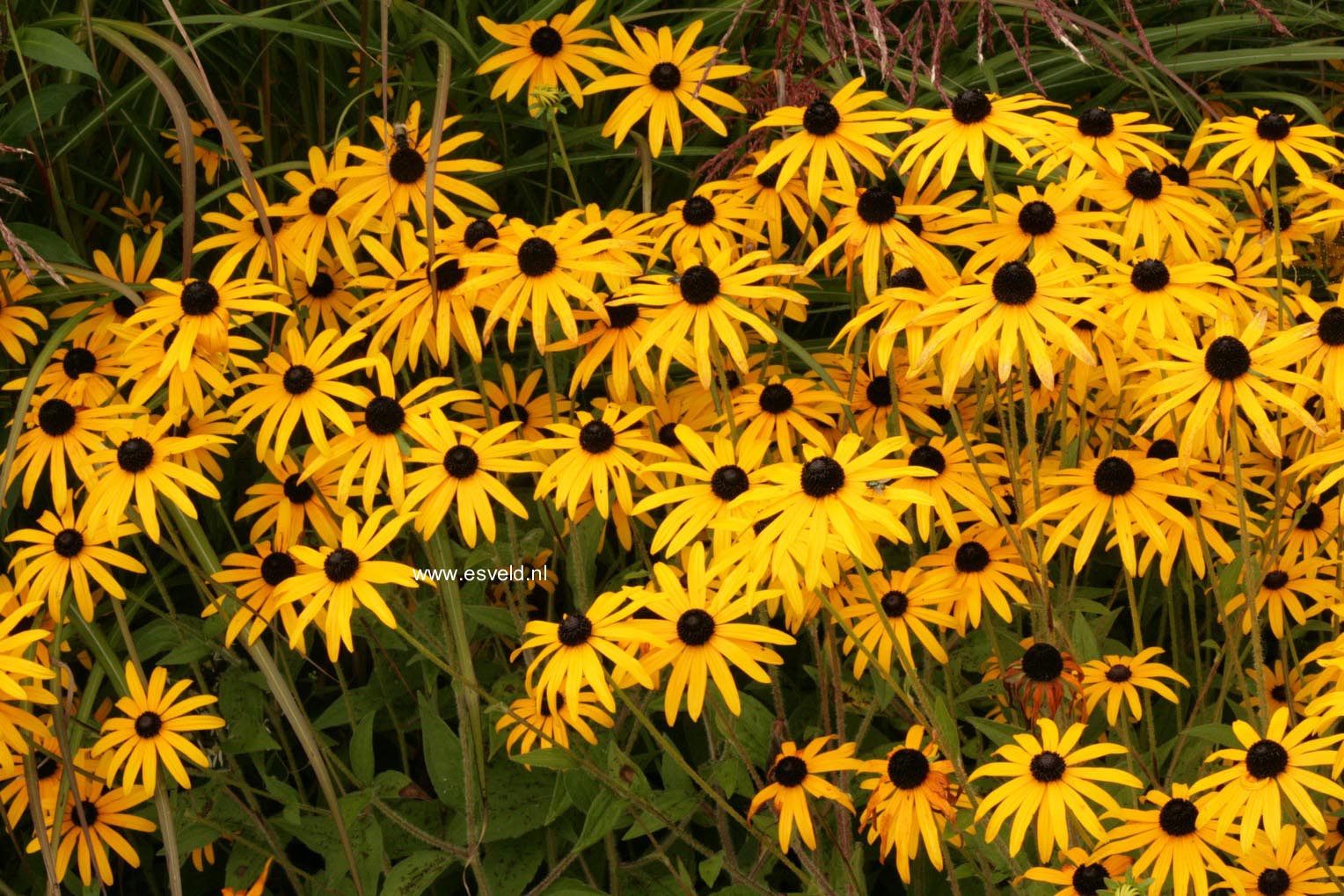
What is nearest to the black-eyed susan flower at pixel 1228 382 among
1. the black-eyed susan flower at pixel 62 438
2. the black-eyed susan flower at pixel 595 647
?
A: the black-eyed susan flower at pixel 595 647

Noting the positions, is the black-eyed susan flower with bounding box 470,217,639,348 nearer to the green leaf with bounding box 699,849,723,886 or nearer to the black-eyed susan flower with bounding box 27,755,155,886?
the green leaf with bounding box 699,849,723,886

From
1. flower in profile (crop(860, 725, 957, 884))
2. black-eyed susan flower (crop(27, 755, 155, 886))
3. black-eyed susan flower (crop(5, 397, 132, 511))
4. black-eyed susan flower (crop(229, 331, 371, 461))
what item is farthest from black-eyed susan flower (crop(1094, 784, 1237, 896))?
black-eyed susan flower (crop(5, 397, 132, 511))

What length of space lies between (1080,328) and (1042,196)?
0.84ft

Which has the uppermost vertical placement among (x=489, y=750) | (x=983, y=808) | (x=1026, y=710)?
(x=983, y=808)

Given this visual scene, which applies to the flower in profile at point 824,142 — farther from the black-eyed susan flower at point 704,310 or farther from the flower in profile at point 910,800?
the flower in profile at point 910,800

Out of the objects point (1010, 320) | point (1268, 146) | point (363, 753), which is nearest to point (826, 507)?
point (1010, 320)

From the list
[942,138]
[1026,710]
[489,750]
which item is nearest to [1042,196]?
[942,138]

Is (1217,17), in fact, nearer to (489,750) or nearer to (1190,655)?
(1190,655)

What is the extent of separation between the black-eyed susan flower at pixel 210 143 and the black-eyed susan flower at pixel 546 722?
61.3 inches

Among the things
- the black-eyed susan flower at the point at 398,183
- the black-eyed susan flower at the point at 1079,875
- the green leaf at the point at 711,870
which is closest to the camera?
the black-eyed susan flower at the point at 1079,875

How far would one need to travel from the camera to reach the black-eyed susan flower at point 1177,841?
1756 mm

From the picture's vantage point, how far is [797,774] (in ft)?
6.61

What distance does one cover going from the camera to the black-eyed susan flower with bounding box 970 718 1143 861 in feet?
5.93

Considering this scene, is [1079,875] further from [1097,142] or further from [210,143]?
[210,143]
